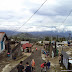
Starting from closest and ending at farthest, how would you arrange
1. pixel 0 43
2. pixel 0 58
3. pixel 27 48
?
pixel 0 58 < pixel 0 43 < pixel 27 48

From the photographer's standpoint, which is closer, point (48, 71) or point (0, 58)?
point (48, 71)

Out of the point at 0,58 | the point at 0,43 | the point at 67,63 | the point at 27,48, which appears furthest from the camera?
the point at 27,48

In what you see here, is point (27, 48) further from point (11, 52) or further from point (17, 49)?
point (11, 52)

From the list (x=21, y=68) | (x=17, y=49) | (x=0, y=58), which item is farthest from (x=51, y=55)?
(x=21, y=68)

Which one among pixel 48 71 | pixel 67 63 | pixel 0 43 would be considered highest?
pixel 0 43

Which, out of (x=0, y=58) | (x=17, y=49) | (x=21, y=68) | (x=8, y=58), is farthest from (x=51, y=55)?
(x=21, y=68)

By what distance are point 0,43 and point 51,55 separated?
933cm

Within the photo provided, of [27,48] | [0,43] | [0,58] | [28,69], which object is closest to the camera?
[28,69]

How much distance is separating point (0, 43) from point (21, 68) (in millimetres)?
10710

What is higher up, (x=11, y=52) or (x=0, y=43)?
(x=0, y=43)

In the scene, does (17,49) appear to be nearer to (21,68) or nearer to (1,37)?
(1,37)

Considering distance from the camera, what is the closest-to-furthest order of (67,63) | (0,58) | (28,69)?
(28,69) → (67,63) → (0,58)

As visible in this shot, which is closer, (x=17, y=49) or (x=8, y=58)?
(x=8, y=58)

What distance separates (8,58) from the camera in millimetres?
15523
